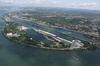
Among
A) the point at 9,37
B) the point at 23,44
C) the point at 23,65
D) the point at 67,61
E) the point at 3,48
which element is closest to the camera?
the point at 23,65

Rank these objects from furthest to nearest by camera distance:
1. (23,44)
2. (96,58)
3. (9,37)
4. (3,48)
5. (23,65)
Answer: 1. (9,37)
2. (23,44)
3. (3,48)
4. (96,58)
5. (23,65)

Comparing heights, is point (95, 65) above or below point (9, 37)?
below

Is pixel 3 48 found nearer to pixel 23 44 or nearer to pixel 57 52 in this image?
pixel 23 44

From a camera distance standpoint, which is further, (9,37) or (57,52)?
(9,37)

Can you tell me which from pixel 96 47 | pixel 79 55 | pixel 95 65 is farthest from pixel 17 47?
pixel 96 47

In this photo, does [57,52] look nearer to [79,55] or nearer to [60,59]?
[60,59]

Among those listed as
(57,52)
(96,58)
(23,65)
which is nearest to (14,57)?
(23,65)
